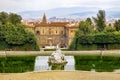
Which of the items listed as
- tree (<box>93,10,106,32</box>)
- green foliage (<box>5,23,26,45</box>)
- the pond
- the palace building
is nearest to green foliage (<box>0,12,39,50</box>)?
green foliage (<box>5,23,26,45</box>)

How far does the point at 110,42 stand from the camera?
62.2m

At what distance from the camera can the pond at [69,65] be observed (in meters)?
34.8

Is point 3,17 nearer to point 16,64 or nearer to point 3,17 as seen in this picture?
A: point 3,17

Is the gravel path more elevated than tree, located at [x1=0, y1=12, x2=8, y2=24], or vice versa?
tree, located at [x1=0, y1=12, x2=8, y2=24]

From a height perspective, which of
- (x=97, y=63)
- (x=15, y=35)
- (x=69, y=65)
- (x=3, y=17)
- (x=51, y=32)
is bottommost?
(x=51, y=32)

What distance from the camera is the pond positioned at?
114 ft

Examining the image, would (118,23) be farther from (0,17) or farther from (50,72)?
(50,72)

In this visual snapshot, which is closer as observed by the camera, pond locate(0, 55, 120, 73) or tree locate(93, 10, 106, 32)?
pond locate(0, 55, 120, 73)

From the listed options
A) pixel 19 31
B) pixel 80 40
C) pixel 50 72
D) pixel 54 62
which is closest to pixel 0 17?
pixel 19 31

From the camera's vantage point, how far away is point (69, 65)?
37.3 meters

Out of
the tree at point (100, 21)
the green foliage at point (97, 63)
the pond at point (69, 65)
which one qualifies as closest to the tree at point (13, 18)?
the tree at point (100, 21)

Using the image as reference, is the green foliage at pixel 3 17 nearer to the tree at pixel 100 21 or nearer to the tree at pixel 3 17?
the tree at pixel 3 17

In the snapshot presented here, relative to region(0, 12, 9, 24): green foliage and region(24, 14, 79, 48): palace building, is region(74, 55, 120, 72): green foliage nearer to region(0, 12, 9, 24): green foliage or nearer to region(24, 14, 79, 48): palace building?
region(0, 12, 9, 24): green foliage

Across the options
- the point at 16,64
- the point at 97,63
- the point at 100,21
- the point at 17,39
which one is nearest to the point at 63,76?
the point at 16,64
